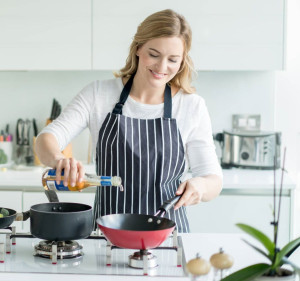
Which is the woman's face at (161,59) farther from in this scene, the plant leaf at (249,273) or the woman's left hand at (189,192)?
the plant leaf at (249,273)

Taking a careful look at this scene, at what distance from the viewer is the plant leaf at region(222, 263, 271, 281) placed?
1.13 metres

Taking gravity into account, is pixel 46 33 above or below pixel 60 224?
above

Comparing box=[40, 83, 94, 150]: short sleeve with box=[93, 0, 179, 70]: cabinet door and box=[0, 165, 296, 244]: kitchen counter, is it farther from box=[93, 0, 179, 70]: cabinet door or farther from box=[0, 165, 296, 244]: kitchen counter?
box=[93, 0, 179, 70]: cabinet door

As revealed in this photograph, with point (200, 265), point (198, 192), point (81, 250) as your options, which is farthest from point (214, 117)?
point (200, 265)

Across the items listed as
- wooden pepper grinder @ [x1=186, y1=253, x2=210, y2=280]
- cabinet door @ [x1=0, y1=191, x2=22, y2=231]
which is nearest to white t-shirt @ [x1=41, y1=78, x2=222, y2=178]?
cabinet door @ [x1=0, y1=191, x2=22, y2=231]

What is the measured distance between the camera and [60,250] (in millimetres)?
1637

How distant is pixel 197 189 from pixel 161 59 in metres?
0.53

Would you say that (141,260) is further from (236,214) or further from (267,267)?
(236,214)

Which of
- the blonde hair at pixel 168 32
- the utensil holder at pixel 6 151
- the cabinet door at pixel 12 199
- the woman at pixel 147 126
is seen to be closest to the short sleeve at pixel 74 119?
the woman at pixel 147 126

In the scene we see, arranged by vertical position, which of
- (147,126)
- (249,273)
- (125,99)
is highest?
(125,99)

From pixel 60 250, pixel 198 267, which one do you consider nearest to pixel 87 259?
pixel 60 250

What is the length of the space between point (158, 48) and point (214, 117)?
170 centimetres

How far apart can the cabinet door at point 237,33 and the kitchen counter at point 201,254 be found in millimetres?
1633

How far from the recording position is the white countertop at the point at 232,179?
308 centimetres
